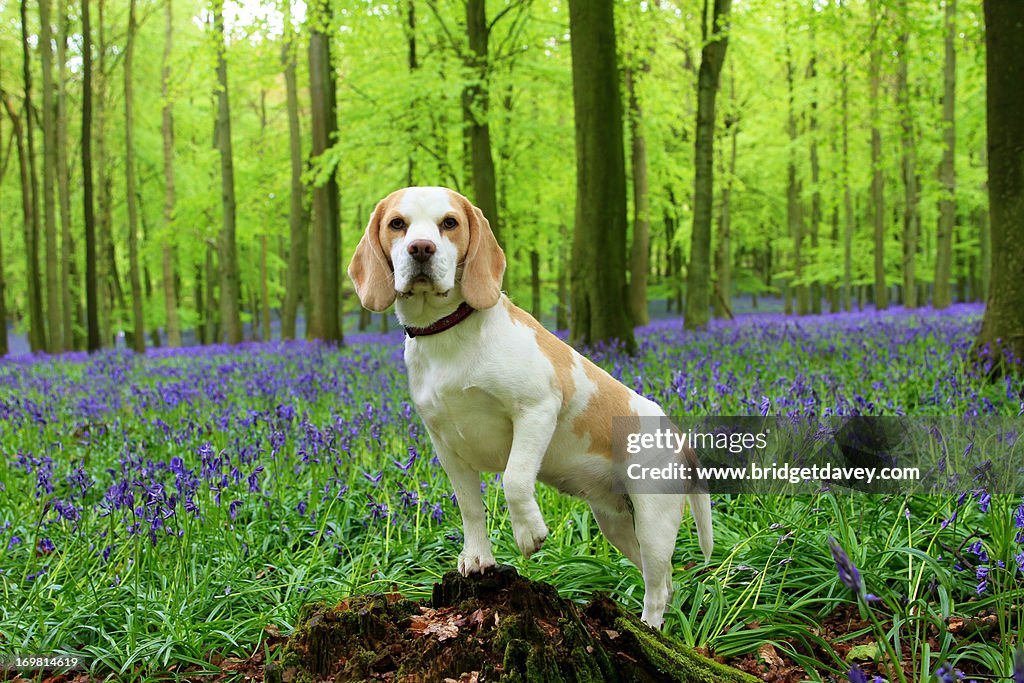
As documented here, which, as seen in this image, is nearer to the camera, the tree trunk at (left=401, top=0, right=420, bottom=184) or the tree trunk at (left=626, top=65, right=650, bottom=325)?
the tree trunk at (left=401, top=0, right=420, bottom=184)

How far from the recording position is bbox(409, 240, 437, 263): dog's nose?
222cm

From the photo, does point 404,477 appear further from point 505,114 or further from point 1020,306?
point 505,114

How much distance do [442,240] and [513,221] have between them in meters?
19.2

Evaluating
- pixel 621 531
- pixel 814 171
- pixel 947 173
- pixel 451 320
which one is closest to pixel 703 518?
pixel 621 531

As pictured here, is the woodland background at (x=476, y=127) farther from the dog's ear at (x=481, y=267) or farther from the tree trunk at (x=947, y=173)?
the dog's ear at (x=481, y=267)

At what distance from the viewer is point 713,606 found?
291cm

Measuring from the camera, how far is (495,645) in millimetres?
2125

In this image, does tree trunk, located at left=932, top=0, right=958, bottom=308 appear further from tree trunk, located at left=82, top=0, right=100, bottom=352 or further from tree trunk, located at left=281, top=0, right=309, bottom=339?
tree trunk, located at left=82, top=0, right=100, bottom=352

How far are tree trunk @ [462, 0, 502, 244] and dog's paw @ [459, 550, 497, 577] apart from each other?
32.9 feet

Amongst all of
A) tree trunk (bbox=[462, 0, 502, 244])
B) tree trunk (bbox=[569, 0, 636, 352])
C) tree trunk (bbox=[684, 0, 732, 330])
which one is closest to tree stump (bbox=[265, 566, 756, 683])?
tree trunk (bbox=[569, 0, 636, 352])

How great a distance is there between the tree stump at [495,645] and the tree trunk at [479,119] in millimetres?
10236

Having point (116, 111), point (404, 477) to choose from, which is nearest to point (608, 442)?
point (404, 477)

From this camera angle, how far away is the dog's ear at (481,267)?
2.32m

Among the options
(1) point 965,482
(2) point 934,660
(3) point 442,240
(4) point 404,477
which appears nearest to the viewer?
(3) point 442,240
